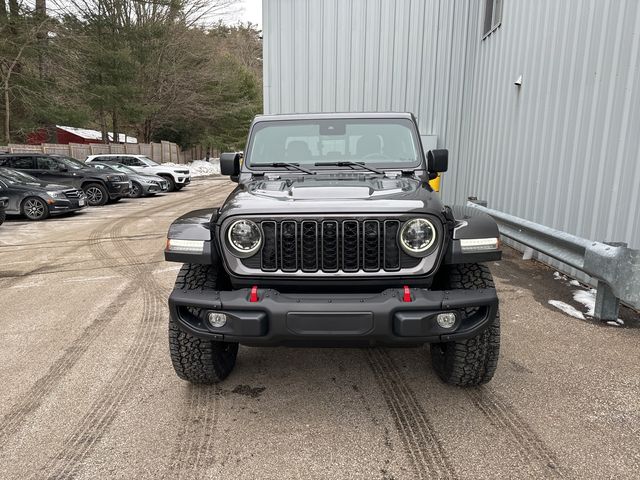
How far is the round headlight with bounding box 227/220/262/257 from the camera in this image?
8.68 feet

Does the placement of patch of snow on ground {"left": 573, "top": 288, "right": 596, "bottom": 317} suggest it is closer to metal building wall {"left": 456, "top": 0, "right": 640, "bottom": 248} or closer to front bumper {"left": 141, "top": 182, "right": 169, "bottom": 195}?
metal building wall {"left": 456, "top": 0, "right": 640, "bottom": 248}

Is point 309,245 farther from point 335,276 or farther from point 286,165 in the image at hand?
point 286,165

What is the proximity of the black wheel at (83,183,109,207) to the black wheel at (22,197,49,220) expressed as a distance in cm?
310

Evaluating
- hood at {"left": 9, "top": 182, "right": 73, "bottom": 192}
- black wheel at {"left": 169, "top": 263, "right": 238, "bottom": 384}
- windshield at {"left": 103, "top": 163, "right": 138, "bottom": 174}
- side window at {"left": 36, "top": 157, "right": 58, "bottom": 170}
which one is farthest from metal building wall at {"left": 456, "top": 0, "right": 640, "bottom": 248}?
windshield at {"left": 103, "top": 163, "right": 138, "bottom": 174}

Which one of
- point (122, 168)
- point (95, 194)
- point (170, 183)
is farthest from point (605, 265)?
point (170, 183)

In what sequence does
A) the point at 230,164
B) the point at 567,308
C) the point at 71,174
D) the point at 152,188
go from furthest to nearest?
the point at 152,188
the point at 71,174
the point at 567,308
the point at 230,164

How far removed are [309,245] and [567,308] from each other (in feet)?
11.1

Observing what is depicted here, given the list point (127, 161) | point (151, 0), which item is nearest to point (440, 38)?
point (127, 161)

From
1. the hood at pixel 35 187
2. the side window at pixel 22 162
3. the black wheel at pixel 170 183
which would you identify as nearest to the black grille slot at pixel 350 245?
the hood at pixel 35 187

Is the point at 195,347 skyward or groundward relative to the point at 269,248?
groundward

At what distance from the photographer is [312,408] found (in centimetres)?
291

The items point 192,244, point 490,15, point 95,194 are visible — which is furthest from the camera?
point 95,194

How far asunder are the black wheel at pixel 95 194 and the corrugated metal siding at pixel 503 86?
7.52 meters

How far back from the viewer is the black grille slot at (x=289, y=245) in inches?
103
